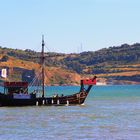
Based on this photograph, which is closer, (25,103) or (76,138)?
(76,138)

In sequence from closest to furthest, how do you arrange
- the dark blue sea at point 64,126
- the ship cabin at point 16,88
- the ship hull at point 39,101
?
the dark blue sea at point 64,126, the ship hull at point 39,101, the ship cabin at point 16,88

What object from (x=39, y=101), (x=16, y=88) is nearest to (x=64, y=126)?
(x=16, y=88)

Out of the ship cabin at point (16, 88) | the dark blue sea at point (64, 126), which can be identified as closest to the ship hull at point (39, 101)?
the ship cabin at point (16, 88)

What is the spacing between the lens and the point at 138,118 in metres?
71.4

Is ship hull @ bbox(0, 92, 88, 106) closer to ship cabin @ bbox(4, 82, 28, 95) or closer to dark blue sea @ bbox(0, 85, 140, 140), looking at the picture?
ship cabin @ bbox(4, 82, 28, 95)

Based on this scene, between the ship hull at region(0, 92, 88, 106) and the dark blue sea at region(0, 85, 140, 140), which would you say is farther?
the ship hull at region(0, 92, 88, 106)

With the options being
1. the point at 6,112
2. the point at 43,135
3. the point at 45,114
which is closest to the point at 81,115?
the point at 45,114

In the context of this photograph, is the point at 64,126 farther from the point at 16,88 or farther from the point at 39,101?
the point at 39,101

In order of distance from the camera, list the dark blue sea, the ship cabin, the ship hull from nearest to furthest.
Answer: the dark blue sea
the ship hull
the ship cabin

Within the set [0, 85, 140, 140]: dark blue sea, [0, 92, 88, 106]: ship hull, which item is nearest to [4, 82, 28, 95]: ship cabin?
[0, 92, 88, 106]: ship hull

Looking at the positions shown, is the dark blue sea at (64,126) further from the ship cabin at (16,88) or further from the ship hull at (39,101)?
the ship cabin at (16,88)

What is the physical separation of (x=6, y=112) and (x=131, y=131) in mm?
29749

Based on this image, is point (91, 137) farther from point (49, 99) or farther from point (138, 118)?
point (49, 99)

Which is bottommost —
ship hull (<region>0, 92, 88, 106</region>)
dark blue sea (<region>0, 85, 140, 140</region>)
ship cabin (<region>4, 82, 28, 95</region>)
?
dark blue sea (<region>0, 85, 140, 140</region>)
